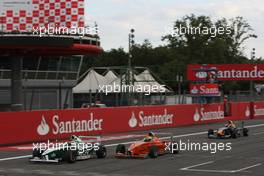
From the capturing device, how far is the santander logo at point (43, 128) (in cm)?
2277

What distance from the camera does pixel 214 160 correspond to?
15875 millimetres

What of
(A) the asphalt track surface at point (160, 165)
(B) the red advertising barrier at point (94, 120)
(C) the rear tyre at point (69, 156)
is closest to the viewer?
(A) the asphalt track surface at point (160, 165)

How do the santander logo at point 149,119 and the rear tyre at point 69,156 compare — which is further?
the santander logo at point 149,119

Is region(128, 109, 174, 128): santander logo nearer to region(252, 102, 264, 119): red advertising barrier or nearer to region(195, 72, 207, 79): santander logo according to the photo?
region(195, 72, 207, 79): santander logo

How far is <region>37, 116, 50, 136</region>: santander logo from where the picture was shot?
74.7 ft

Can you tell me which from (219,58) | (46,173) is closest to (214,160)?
(46,173)

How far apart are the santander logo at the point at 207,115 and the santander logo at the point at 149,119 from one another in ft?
11.3
